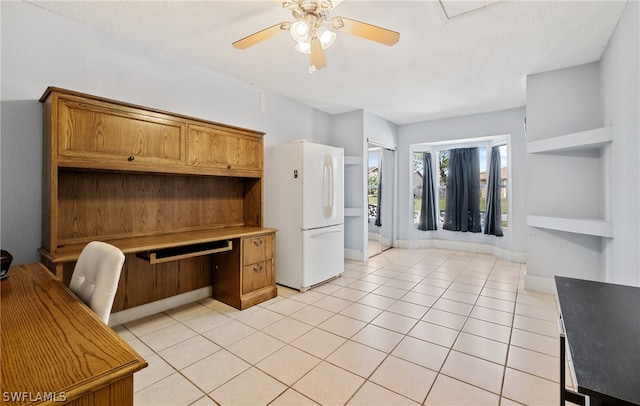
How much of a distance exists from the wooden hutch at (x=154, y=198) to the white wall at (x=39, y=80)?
0.42ft

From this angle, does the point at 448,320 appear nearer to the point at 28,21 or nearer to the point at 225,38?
the point at 225,38

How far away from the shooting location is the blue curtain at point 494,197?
520 cm

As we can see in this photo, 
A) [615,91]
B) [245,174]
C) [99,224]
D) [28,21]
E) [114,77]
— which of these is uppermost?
[28,21]

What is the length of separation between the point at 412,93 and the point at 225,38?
8.58 feet

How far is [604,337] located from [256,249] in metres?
2.68

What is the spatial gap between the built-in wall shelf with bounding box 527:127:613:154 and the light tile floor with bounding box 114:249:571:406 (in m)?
1.66

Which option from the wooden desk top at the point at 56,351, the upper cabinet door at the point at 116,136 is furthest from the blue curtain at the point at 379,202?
the wooden desk top at the point at 56,351

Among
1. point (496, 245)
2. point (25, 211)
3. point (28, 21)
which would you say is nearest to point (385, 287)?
point (496, 245)

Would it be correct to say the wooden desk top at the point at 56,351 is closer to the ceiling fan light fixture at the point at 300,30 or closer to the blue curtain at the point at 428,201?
the ceiling fan light fixture at the point at 300,30

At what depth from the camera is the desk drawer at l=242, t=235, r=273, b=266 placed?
290 centimetres

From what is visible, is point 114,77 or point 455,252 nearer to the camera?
point 114,77

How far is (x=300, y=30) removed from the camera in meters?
1.80

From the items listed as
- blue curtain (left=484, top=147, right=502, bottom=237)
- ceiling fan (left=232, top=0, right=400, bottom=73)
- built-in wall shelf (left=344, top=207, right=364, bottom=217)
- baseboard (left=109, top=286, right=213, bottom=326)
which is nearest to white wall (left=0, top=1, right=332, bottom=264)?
baseboard (left=109, top=286, right=213, bottom=326)

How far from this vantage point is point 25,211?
6.81ft
